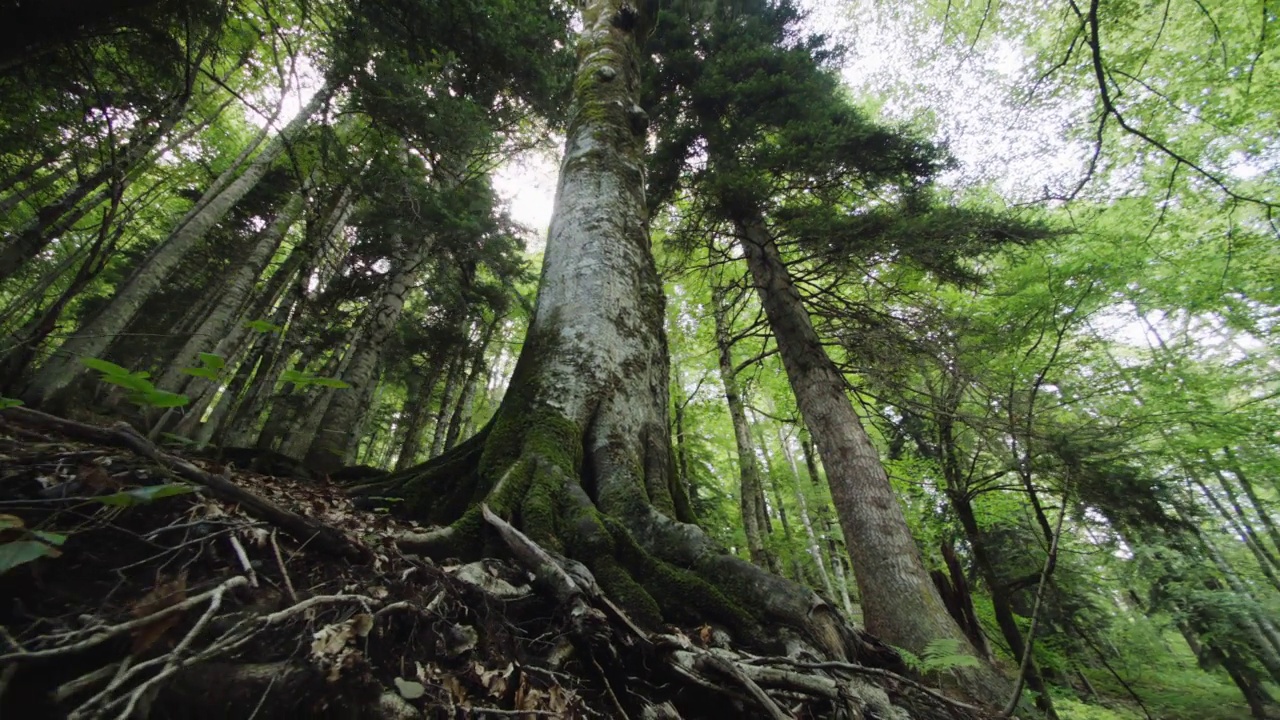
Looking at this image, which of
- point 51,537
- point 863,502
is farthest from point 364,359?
point 51,537

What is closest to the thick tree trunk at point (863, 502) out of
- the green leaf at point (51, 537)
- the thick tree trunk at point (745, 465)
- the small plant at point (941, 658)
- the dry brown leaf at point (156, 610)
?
the small plant at point (941, 658)

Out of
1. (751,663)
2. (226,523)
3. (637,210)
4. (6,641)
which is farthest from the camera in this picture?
(637,210)

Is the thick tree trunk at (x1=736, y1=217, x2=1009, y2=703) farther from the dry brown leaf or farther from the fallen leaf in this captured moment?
the dry brown leaf

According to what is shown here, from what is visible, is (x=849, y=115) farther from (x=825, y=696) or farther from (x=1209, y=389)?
(x=1209, y=389)

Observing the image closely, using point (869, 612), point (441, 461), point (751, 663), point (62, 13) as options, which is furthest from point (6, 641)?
point (869, 612)

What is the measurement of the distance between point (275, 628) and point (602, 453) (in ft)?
5.80

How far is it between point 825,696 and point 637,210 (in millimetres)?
3472

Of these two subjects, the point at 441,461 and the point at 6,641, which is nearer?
the point at 6,641

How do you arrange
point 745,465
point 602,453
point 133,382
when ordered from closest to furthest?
point 133,382 → point 602,453 → point 745,465

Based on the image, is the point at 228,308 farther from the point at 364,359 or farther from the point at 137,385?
the point at 137,385

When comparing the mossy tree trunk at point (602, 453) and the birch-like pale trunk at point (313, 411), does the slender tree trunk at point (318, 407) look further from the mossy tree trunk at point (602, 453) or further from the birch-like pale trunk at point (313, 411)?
the mossy tree trunk at point (602, 453)

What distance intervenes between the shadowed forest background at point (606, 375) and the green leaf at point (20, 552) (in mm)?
11

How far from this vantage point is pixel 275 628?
3.18ft

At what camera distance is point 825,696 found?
4.39 feet
